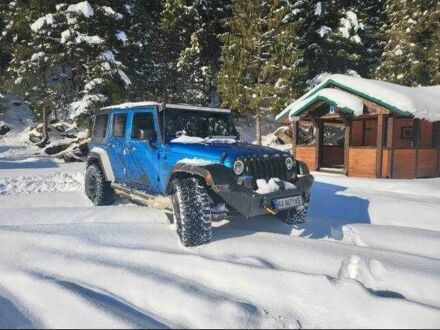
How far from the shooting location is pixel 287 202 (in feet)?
17.7

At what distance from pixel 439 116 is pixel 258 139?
43.9ft

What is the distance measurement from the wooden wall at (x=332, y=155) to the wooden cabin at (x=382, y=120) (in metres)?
2.60

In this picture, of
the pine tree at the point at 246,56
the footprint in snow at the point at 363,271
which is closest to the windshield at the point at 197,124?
the footprint in snow at the point at 363,271

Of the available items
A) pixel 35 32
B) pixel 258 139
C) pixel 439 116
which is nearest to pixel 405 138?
pixel 439 116

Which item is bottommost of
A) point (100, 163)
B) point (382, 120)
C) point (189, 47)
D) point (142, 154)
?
point (100, 163)

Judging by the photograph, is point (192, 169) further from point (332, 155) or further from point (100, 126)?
point (332, 155)

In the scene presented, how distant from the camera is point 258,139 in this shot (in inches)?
1053

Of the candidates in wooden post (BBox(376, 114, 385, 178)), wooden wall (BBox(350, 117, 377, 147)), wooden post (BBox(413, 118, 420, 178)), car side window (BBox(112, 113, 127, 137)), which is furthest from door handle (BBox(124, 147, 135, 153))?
wooden wall (BBox(350, 117, 377, 147))

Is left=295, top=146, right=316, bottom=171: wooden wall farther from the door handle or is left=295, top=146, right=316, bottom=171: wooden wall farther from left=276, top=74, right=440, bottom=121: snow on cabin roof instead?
the door handle

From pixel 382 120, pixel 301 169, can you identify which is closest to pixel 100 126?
pixel 301 169

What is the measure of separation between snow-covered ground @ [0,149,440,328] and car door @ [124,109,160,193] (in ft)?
2.00

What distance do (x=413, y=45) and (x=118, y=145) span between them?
2884 cm

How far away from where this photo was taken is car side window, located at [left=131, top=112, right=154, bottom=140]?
643cm

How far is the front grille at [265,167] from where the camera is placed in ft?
17.5
